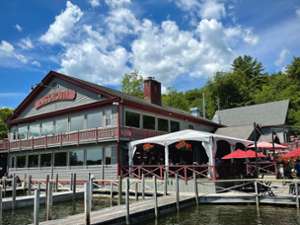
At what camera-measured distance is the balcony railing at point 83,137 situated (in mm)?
20516

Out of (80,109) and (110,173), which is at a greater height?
(80,109)

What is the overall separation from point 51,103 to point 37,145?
11.3 ft

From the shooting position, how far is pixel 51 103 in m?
25.7

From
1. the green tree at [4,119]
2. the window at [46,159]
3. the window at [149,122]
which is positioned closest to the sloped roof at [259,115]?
the window at [149,122]

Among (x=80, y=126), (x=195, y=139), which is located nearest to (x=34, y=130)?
(x=80, y=126)

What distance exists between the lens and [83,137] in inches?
859

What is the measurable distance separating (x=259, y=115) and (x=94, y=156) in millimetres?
22555

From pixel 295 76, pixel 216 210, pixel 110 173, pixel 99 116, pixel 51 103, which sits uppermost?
pixel 295 76

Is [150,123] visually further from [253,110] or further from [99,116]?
[253,110]

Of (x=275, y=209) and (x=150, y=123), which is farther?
(x=150, y=123)

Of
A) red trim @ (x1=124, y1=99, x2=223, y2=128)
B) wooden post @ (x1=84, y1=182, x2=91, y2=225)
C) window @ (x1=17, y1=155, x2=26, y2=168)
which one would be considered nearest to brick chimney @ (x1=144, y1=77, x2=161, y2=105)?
red trim @ (x1=124, y1=99, x2=223, y2=128)

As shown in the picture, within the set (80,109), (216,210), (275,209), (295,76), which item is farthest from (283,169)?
(295,76)

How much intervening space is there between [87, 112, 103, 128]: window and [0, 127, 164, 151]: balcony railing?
2.09ft

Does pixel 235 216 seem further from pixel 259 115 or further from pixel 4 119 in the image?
pixel 4 119
